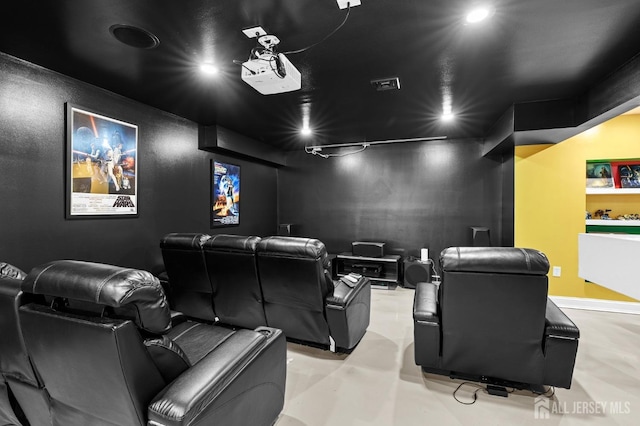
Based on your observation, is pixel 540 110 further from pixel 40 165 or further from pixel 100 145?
pixel 40 165

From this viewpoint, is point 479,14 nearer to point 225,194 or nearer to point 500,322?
point 500,322

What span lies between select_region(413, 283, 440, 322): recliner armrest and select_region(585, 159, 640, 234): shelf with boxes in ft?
10.3

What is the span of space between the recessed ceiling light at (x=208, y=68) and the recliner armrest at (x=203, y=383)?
2.25 meters

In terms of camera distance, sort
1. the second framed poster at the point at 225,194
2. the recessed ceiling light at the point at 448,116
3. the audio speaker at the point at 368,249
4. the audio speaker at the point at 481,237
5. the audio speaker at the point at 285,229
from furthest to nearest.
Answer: the audio speaker at the point at 285,229 → the audio speaker at the point at 368,249 → the audio speaker at the point at 481,237 → the second framed poster at the point at 225,194 → the recessed ceiling light at the point at 448,116

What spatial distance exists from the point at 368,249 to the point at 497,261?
3.39 metres

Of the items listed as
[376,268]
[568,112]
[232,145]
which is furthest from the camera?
[376,268]

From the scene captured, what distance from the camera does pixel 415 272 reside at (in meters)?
4.89

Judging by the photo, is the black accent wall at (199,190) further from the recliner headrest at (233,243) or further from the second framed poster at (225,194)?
the recliner headrest at (233,243)

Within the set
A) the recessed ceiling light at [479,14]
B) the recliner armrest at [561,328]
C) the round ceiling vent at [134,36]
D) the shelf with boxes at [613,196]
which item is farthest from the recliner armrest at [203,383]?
the shelf with boxes at [613,196]

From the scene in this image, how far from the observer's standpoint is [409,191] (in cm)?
556

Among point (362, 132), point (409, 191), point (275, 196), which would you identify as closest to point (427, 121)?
point (362, 132)

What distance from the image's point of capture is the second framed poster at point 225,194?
15.0 ft

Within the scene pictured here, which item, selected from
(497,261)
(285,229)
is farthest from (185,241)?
(285,229)

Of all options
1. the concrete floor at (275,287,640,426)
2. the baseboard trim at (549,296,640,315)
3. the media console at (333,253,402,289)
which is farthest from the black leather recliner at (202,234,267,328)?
the baseboard trim at (549,296,640,315)
